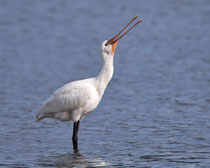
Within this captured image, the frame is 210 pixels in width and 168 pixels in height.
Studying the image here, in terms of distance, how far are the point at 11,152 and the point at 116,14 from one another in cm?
1568

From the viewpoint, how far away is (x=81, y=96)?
9.91 meters

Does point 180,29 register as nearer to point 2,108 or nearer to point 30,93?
point 30,93

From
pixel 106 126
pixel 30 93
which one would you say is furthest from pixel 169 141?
pixel 30 93

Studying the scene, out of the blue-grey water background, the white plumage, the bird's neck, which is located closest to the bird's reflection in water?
the blue-grey water background

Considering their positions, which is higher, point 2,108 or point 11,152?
point 2,108

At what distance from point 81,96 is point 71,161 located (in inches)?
45.0

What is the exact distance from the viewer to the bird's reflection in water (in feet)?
29.7

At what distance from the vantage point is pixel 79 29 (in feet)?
73.5

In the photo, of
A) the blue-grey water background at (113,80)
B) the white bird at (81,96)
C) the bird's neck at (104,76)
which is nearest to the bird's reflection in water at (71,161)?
the blue-grey water background at (113,80)

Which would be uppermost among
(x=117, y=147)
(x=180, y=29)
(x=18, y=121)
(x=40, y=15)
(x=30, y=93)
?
(x=40, y=15)

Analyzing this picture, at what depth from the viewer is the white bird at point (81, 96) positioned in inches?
390

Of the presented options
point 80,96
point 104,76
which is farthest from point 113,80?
point 80,96

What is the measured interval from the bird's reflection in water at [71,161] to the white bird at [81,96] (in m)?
0.35

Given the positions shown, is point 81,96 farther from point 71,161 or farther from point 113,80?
point 113,80
